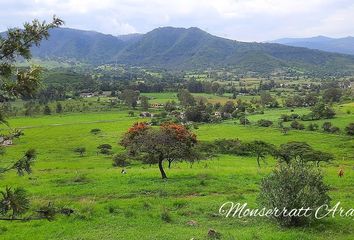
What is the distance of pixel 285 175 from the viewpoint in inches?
906

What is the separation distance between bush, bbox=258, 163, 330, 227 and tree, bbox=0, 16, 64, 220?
1461 centimetres

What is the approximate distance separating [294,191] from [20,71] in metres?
15.9

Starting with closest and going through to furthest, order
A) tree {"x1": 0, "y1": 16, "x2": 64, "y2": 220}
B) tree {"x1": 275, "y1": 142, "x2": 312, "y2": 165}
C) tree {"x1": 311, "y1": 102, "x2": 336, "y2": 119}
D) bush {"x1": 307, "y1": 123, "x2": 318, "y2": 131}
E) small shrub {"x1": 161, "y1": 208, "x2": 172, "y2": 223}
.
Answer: tree {"x1": 0, "y1": 16, "x2": 64, "y2": 220}, small shrub {"x1": 161, "y1": 208, "x2": 172, "y2": 223}, tree {"x1": 275, "y1": 142, "x2": 312, "y2": 165}, bush {"x1": 307, "y1": 123, "x2": 318, "y2": 131}, tree {"x1": 311, "y1": 102, "x2": 336, "y2": 119}

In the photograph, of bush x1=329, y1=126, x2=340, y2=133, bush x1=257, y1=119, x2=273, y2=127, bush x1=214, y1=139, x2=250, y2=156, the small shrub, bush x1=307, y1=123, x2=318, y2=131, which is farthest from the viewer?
bush x1=257, y1=119, x2=273, y2=127

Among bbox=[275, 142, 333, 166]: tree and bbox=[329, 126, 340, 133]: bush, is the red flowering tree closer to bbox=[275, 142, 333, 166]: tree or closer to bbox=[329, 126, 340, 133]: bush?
bbox=[275, 142, 333, 166]: tree

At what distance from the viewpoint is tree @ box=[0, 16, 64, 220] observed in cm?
1167

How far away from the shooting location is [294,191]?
2236 cm

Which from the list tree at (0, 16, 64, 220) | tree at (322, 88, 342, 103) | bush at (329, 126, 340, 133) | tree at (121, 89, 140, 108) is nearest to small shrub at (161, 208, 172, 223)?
tree at (0, 16, 64, 220)

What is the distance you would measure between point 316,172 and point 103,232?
486 inches

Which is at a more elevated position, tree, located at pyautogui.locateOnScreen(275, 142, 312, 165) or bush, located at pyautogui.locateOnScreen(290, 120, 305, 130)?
tree, located at pyautogui.locateOnScreen(275, 142, 312, 165)

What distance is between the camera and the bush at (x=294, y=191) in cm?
2202

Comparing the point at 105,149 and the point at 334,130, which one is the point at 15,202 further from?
the point at 334,130

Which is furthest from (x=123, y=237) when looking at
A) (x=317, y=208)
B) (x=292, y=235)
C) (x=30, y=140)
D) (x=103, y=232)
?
(x=30, y=140)

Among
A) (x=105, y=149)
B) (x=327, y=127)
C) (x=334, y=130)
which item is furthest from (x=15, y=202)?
(x=327, y=127)
